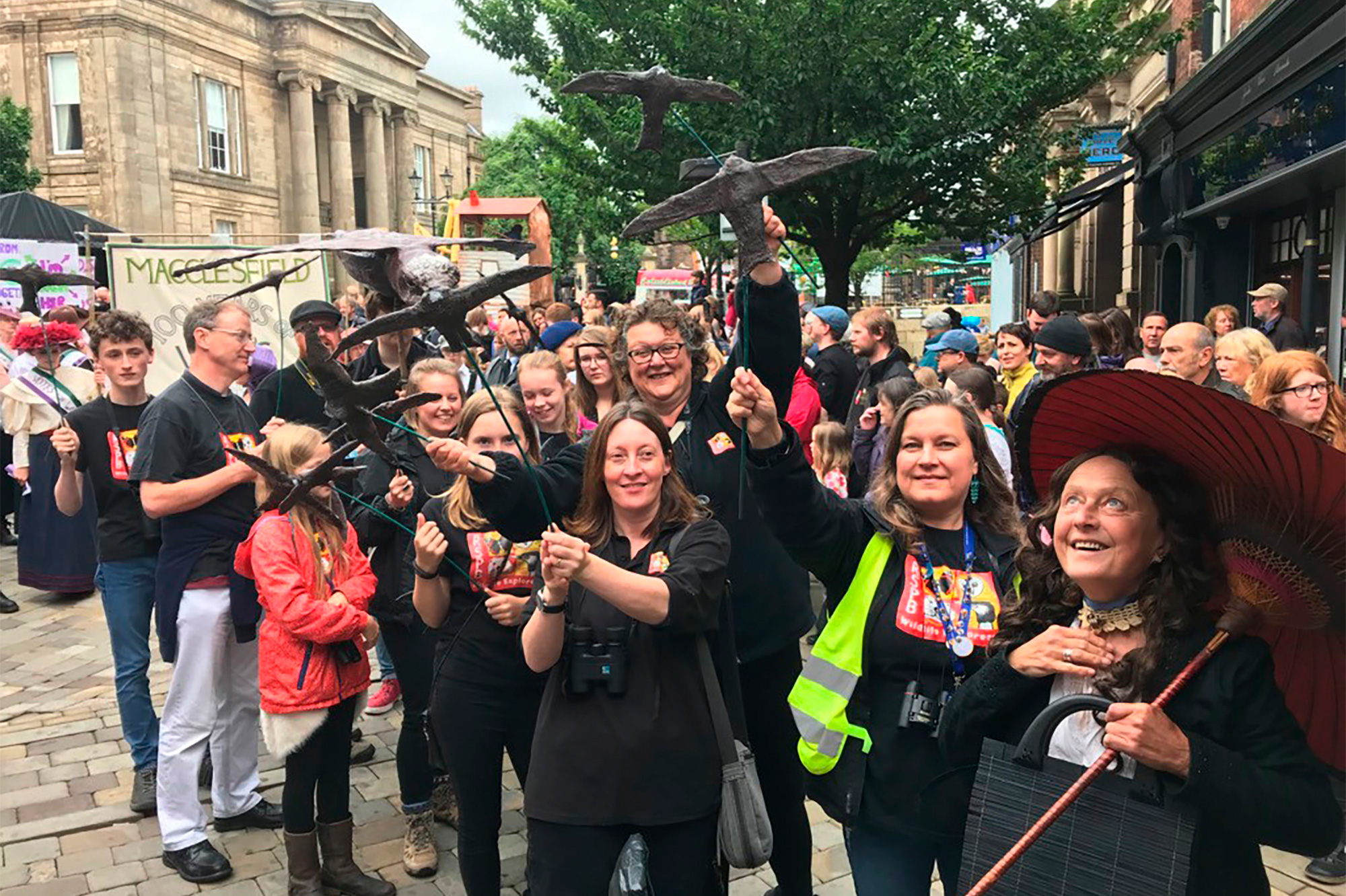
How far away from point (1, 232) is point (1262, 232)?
1750 centimetres

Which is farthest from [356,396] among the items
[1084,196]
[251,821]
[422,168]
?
[422,168]

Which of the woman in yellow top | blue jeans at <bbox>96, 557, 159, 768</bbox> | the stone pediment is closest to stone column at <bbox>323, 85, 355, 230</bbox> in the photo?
the stone pediment

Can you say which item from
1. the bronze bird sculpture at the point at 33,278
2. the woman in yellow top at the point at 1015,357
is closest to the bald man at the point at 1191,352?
the woman in yellow top at the point at 1015,357

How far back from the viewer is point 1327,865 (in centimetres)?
400

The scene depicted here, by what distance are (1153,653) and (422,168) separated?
5330 cm

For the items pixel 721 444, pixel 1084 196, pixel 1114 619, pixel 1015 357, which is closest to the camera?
pixel 1114 619

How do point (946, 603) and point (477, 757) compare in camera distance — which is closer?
point (946, 603)

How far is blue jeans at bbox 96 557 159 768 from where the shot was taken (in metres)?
4.88

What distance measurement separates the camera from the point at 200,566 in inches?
172

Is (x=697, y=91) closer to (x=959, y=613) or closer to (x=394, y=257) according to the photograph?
(x=394, y=257)

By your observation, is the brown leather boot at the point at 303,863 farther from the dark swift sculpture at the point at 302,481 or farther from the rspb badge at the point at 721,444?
the rspb badge at the point at 721,444

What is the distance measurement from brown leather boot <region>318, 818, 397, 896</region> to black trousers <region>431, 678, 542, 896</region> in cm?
67

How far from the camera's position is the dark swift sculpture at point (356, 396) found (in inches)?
105

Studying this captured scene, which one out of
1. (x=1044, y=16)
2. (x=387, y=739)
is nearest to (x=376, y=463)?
(x=387, y=739)
